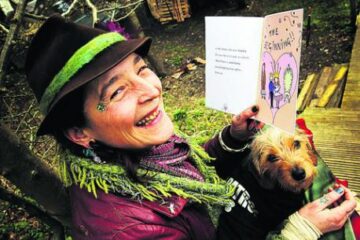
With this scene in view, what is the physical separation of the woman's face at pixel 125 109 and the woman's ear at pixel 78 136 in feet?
0.06

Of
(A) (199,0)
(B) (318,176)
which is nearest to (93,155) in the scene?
(B) (318,176)

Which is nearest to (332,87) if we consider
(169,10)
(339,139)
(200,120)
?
(339,139)

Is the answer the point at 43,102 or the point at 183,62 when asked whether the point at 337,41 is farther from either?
the point at 43,102

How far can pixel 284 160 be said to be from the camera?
7.14 feet

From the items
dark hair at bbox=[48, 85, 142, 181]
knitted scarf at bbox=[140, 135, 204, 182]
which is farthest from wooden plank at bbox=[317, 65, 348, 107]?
dark hair at bbox=[48, 85, 142, 181]

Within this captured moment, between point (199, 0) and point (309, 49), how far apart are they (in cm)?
533

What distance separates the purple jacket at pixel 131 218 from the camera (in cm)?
157

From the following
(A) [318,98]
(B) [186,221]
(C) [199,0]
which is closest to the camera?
(B) [186,221]

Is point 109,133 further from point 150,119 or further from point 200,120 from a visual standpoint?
point 200,120

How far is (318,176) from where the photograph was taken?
2.18 meters

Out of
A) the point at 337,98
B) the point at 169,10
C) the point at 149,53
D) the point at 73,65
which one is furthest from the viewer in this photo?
the point at 169,10

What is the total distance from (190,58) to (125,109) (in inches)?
324

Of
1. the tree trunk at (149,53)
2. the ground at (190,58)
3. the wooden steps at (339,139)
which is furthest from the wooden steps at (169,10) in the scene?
the wooden steps at (339,139)

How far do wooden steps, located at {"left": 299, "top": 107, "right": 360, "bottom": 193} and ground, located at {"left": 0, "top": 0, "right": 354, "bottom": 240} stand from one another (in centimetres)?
127
